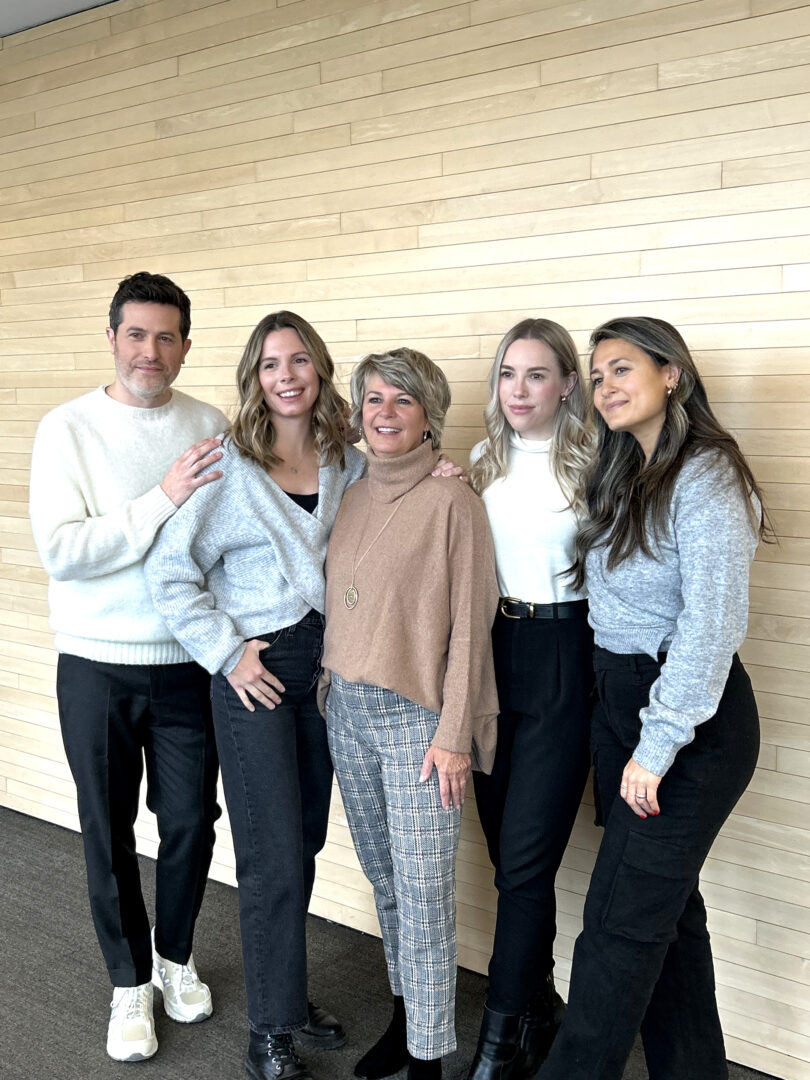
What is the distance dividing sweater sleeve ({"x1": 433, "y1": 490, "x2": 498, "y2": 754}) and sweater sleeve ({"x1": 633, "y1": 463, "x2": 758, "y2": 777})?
0.41 meters

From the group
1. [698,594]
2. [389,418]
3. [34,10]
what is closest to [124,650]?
[389,418]

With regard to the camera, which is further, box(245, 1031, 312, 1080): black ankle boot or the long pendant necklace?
box(245, 1031, 312, 1080): black ankle boot

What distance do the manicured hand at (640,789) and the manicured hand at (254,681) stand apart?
2.58 feet

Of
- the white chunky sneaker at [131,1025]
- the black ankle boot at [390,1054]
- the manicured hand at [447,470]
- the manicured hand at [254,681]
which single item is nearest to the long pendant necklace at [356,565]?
the manicured hand at [447,470]

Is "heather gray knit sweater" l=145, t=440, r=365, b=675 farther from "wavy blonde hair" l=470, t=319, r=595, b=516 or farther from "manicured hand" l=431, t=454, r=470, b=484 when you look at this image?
"wavy blonde hair" l=470, t=319, r=595, b=516

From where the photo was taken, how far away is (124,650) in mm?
2383

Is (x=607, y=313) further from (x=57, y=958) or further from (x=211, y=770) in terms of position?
(x=57, y=958)

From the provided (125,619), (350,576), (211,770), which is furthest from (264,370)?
(211,770)

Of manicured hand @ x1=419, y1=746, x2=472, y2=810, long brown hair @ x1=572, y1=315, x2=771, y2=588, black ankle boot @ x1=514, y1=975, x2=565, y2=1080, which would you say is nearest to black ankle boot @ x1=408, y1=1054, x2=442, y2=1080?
black ankle boot @ x1=514, y1=975, x2=565, y2=1080

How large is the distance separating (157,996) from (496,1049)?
100 cm

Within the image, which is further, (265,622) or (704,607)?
(265,622)

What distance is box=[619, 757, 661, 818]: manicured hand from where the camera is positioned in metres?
1.79

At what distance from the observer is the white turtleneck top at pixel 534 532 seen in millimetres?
2135

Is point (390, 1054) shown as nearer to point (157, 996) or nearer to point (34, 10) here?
point (157, 996)
